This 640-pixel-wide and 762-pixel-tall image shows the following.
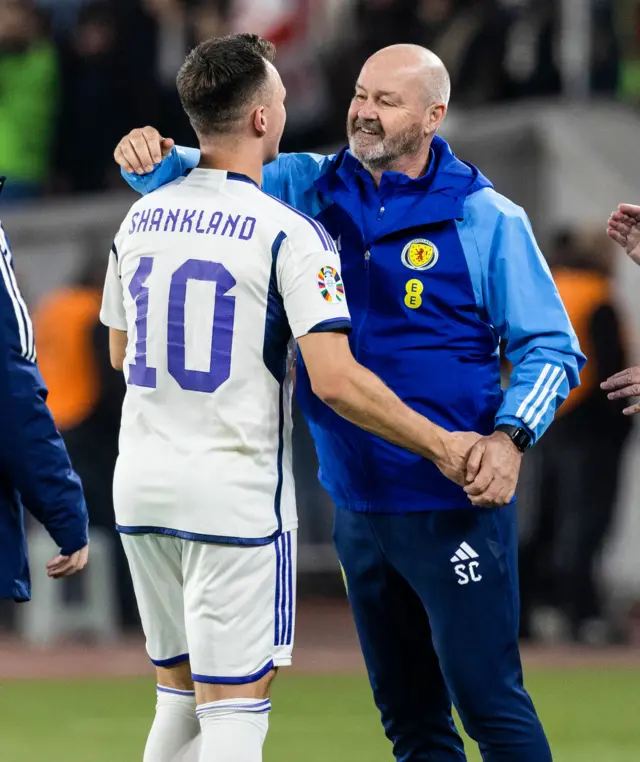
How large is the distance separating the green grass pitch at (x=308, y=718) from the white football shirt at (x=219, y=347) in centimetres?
273

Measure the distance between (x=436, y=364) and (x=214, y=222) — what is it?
0.79 m

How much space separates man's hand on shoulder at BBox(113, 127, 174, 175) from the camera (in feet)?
13.9

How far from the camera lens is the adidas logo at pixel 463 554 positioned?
4258 mm

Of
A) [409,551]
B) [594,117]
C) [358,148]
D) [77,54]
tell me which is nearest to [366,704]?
[409,551]

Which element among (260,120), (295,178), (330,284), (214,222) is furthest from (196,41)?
(330,284)

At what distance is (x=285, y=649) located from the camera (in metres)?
3.97

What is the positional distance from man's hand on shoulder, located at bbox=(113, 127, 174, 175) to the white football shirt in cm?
26

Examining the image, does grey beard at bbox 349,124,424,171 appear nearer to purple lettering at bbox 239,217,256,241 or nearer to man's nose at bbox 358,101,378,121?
man's nose at bbox 358,101,378,121

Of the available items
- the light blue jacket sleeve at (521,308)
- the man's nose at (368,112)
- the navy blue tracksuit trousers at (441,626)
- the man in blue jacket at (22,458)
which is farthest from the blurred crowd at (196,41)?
the man in blue jacket at (22,458)

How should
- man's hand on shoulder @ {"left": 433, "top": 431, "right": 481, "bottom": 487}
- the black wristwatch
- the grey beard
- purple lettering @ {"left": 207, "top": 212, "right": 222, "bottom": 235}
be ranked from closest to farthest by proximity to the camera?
purple lettering @ {"left": 207, "top": 212, "right": 222, "bottom": 235}
man's hand on shoulder @ {"left": 433, "top": 431, "right": 481, "bottom": 487}
the black wristwatch
the grey beard

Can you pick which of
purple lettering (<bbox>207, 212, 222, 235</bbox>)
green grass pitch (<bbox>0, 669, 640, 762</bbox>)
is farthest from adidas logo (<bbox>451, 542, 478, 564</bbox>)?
green grass pitch (<bbox>0, 669, 640, 762</bbox>)

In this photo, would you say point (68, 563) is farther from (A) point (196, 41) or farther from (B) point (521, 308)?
(A) point (196, 41)

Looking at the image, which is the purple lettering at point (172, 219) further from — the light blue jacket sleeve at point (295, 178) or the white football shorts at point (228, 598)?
the white football shorts at point (228, 598)

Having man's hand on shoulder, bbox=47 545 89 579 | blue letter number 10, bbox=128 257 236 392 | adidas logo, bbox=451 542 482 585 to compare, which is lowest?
adidas logo, bbox=451 542 482 585
